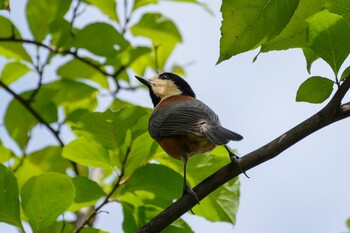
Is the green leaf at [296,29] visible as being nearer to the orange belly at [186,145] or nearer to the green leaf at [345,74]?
the green leaf at [345,74]

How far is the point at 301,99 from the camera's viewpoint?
234cm

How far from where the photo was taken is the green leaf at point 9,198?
2900 mm

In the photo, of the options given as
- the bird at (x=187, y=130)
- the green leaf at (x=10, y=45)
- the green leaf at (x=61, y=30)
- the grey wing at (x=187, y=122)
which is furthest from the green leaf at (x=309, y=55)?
the green leaf at (x=10, y=45)

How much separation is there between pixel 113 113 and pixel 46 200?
577 mm

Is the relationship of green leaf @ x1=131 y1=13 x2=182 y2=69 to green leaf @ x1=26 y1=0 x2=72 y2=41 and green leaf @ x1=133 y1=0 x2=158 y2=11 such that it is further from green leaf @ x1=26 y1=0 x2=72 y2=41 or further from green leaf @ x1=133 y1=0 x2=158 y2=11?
green leaf @ x1=26 y1=0 x2=72 y2=41

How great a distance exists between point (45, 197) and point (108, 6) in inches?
79.2

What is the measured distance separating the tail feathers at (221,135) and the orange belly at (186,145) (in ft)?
0.34

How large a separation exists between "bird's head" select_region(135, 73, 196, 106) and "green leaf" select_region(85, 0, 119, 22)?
0.71m

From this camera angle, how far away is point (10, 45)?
444cm

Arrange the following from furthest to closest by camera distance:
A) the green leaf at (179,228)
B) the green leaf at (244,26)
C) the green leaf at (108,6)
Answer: the green leaf at (108,6) → the green leaf at (179,228) → the green leaf at (244,26)

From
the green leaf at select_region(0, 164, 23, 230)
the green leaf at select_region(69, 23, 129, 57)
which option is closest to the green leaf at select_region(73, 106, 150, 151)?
the green leaf at select_region(0, 164, 23, 230)

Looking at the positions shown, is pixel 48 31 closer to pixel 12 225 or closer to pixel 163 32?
pixel 163 32

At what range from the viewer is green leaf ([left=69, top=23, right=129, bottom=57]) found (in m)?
4.00

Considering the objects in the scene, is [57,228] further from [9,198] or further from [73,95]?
[73,95]
